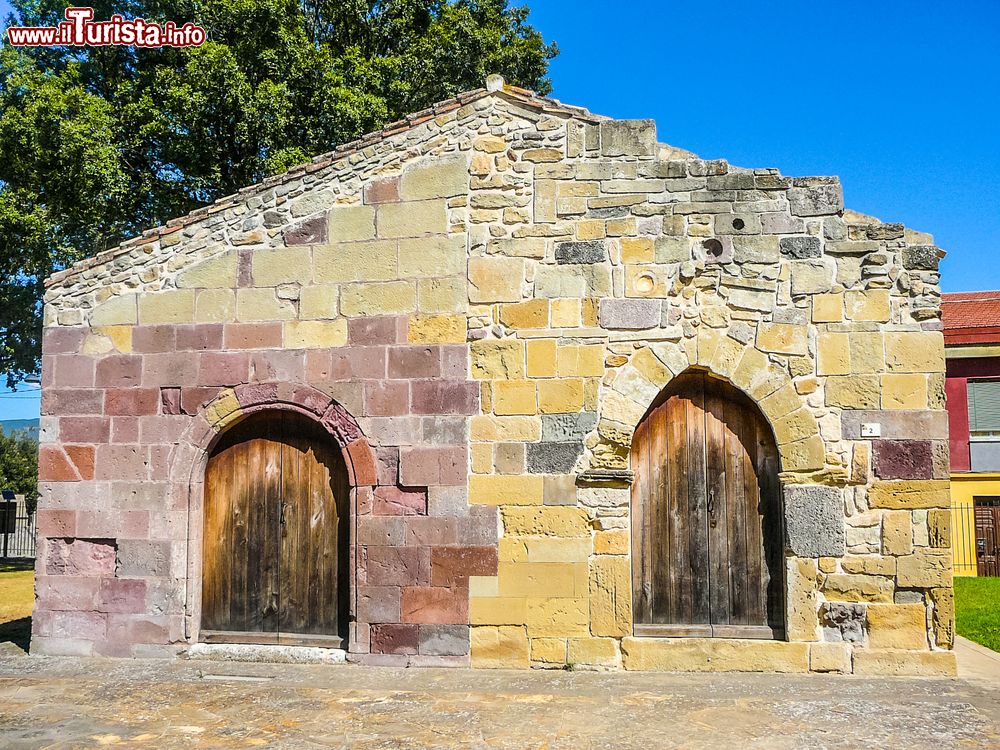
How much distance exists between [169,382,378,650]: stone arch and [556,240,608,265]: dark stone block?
7.60 feet

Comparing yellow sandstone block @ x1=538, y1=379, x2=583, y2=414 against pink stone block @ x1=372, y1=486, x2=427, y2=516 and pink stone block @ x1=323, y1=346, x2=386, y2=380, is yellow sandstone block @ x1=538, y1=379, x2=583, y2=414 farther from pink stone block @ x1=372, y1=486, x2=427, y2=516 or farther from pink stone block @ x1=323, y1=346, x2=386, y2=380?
pink stone block @ x1=323, y1=346, x2=386, y2=380

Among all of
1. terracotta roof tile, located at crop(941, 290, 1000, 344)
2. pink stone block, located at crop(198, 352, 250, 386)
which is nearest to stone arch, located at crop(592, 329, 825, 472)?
pink stone block, located at crop(198, 352, 250, 386)

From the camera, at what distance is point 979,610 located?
11086mm

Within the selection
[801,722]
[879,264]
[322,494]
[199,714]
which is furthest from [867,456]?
[199,714]

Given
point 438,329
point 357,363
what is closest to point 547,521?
point 438,329

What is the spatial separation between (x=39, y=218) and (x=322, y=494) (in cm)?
976

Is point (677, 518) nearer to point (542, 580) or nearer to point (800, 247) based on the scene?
point (542, 580)

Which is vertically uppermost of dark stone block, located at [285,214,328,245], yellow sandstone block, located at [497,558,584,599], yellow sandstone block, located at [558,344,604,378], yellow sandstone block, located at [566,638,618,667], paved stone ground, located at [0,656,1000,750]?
dark stone block, located at [285,214,328,245]

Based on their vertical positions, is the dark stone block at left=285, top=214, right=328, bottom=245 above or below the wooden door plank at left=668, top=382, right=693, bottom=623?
above

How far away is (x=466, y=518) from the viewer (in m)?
7.12

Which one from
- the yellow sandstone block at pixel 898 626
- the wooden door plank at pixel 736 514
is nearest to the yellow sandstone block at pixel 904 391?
the wooden door plank at pixel 736 514

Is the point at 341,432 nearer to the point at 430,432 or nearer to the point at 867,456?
the point at 430,432

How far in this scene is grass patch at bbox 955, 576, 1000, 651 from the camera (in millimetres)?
9240

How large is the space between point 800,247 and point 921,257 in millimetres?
957
